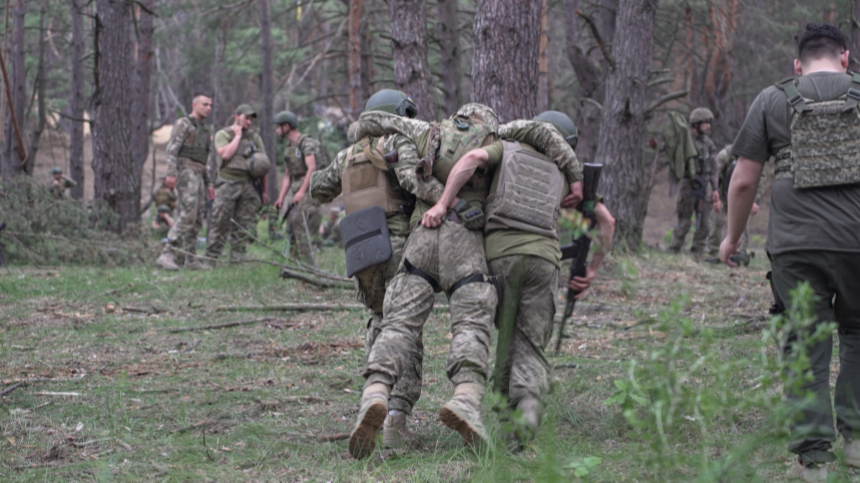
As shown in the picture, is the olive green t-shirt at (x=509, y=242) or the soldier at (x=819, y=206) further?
the olive green t-shirt at (x=509, y=242)

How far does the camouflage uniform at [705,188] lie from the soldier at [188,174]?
25.1 feet

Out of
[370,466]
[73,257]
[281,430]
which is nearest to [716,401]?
[370,466]

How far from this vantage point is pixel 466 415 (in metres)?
3.69

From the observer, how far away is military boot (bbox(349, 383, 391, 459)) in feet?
12.0

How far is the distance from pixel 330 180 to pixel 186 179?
685 cm

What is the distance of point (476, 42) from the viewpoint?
6.87 metres

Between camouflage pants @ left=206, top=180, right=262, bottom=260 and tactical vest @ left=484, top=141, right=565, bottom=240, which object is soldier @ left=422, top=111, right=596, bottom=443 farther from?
camouflage pants @ left=206, top=180, right=262, bottom=260

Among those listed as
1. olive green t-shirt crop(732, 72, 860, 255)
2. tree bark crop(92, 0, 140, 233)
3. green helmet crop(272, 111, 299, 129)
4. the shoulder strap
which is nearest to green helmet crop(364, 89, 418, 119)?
olive green t-shirt crop(732, 72, 860, 255)

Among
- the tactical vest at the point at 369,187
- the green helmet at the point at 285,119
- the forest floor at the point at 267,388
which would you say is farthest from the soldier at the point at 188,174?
the tactical vest at the point at 369,187

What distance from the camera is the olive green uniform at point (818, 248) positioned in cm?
363

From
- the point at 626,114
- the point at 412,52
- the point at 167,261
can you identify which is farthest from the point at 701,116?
the point at 167,261

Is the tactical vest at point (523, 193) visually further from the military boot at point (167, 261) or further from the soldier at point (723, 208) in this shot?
the soldier at point (723, 208)

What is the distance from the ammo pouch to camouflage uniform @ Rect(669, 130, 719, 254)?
400 inches

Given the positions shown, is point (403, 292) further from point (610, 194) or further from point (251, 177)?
point (610, 194)
